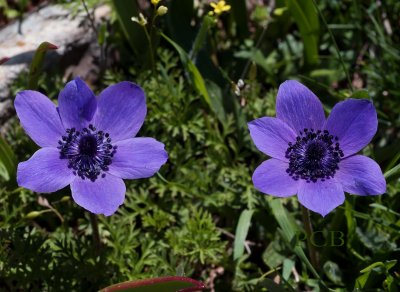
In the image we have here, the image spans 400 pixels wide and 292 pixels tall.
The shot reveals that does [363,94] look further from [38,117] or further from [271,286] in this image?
[38,117]

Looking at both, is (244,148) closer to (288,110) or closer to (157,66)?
(157,66)

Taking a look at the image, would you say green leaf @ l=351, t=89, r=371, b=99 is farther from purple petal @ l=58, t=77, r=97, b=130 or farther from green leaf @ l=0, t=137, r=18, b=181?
green leaf @ l=0, t=137, r=18, b=181

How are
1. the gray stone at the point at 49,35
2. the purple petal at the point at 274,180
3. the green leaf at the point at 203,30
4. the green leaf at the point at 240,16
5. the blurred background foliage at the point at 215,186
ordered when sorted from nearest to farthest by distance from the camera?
the purple petal at the point at 274,180
the blurred background foliage at the point at 215,186
the green leaf at the point at 203,30
the gray stone at the point at 49,35
the green leaf at the point at 240,16

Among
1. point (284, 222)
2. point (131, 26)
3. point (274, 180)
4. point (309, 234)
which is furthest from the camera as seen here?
point (131, 26)

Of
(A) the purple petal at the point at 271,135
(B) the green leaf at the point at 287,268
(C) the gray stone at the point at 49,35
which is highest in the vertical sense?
(A) the purple petal at the point at 271,135

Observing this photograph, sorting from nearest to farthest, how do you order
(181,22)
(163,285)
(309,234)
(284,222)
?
(163,285) → (309,234) → (284,222) → (181,22)

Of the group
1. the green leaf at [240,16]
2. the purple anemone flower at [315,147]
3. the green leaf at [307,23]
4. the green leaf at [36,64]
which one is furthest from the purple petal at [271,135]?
the green leaf at [240,16]

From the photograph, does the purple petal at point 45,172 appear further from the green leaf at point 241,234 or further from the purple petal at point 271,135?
the green leaf at point 241,234

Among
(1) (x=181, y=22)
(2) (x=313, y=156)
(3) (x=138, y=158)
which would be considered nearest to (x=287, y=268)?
(2) (x=313, y=156)
